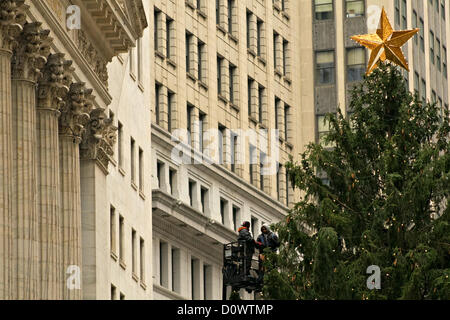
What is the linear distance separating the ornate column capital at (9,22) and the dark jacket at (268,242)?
39.9 feet

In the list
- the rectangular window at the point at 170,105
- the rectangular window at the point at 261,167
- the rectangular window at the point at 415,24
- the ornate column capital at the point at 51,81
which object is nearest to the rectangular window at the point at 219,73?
the rectangular window at the point at 261,167

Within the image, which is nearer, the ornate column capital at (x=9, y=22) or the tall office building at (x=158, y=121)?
the ornate column capital at (x=9, y=22)

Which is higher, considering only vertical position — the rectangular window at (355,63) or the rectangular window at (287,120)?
the rectangular window at (355,63)

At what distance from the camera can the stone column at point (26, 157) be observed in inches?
1929

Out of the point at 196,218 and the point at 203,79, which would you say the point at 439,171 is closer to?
the point at 196,218

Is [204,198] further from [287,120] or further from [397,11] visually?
[397,11]

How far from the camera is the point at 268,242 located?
5756cm

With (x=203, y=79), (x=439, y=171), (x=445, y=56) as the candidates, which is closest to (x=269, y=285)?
(x=439, y=171)

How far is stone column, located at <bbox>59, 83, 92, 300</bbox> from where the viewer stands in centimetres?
5599

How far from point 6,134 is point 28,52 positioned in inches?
164

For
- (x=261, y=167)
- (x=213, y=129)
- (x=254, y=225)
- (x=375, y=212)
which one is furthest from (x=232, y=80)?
(x=375, y=212)

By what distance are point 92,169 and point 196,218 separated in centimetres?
3590

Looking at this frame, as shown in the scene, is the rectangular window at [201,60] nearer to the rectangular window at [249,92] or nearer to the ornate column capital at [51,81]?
the rectangular window at [249,92]
